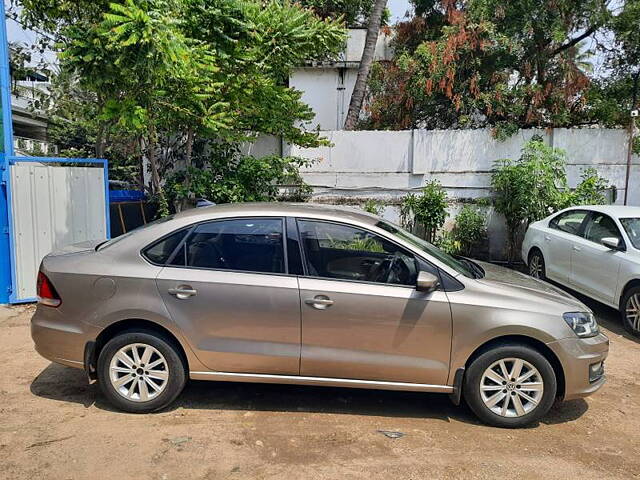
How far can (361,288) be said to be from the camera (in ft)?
12.8

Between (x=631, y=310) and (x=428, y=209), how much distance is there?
4095 mm

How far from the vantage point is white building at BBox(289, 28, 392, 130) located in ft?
46.3

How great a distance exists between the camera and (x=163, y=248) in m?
4.11

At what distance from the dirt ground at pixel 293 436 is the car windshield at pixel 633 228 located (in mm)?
2367

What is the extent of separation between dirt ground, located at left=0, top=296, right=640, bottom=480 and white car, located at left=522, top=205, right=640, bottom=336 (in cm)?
185

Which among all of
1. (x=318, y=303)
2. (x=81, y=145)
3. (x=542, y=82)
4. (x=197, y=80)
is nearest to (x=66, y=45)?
(x=197, y=80)

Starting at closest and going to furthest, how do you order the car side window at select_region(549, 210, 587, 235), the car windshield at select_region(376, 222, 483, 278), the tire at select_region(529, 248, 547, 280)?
the car windshield at select_region(376, 222, 483, 278) → the car side window at select_region(549, 210, 587, 235) → the tire at select_region(529, 248, 547, 280)

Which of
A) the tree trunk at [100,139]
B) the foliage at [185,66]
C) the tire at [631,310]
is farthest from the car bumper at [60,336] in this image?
the tire at [631,310]

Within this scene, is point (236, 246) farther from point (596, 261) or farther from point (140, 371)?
point (596, 261)

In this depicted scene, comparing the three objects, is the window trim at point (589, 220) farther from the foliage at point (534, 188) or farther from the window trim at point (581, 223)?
the foliage at point (534, 188)

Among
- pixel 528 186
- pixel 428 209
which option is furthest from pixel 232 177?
pixel 528 186

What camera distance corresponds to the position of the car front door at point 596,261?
21.4 feet

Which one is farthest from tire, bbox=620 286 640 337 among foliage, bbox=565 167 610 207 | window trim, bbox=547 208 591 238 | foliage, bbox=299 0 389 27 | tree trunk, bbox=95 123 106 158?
foliage, bbox=299 0 389 27

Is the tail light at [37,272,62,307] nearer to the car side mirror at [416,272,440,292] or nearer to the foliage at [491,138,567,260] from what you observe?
the car side mirror at [416,272,440,292]
